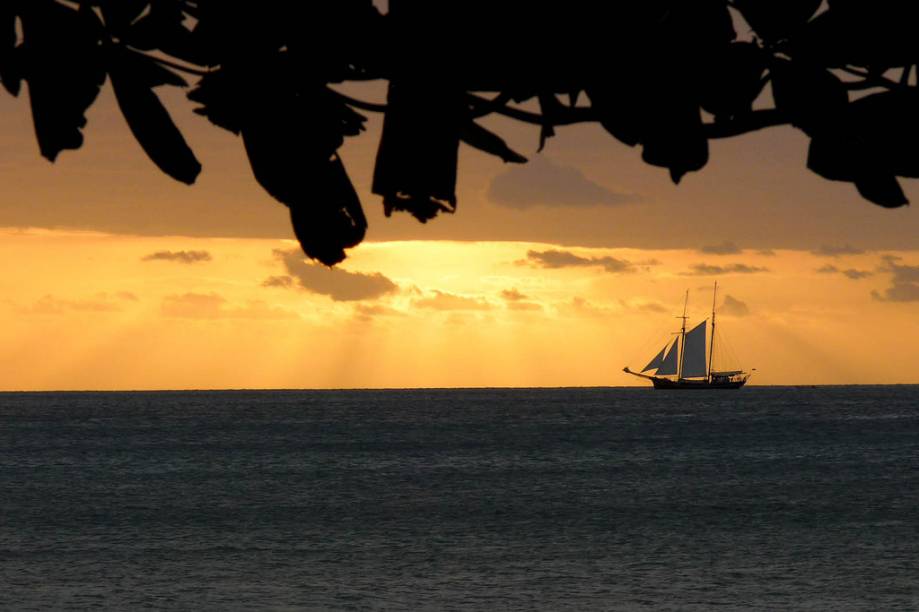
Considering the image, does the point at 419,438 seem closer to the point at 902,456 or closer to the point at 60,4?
the point at 902,456

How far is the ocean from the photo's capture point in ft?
180

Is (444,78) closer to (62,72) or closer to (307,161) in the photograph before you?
(307,161)

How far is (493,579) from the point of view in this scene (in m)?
58.2

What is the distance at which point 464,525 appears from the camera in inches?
2980

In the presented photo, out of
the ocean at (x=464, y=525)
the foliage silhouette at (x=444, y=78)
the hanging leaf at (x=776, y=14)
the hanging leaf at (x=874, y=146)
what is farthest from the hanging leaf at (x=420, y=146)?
the ocean at (x=464, y=525)

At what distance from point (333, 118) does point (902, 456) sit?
125702 millimetres

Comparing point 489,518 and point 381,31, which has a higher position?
point 381,31

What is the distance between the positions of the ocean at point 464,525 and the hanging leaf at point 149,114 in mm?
50730

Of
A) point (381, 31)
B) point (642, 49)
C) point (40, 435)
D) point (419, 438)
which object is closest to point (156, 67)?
point (381, 31)

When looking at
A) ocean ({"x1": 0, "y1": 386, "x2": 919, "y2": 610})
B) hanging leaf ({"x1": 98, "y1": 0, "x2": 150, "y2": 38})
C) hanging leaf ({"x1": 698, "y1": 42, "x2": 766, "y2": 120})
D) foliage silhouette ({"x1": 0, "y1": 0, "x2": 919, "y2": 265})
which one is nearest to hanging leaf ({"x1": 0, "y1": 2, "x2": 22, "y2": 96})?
foliage silhouette ({"x1": 0, "y1": 0, "x2": 919, "y2": 265})

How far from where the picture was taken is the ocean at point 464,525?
180 ft

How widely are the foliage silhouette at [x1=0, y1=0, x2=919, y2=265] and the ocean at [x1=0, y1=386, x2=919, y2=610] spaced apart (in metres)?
50.7

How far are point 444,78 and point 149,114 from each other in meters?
0.42

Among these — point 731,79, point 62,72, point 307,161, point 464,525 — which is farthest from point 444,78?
point 464,525
